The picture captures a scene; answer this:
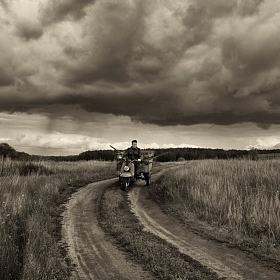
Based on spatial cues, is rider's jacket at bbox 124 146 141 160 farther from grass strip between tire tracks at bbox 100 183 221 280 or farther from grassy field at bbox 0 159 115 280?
grass strip between tire tracks at bbox 100 183 221 280

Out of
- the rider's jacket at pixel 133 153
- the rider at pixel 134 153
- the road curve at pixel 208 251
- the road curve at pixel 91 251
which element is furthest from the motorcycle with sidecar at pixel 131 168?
the road curve at pixel 208 251

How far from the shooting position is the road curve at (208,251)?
6289mm

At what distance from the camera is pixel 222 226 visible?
9.97 m

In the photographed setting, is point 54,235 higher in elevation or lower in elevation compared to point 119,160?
lower

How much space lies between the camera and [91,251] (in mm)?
7445

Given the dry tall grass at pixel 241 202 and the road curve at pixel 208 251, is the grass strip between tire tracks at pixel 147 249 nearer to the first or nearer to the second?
the road curve at pixel 208 251

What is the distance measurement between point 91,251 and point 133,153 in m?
11.2

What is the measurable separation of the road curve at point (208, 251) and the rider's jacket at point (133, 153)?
22.9 ft

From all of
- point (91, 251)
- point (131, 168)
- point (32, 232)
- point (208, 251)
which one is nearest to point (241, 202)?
point (208, 251)

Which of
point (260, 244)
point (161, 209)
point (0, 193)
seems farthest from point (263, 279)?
point (0, 193)

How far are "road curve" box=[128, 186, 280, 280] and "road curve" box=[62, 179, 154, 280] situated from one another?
1.45 m

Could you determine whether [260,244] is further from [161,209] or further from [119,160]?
[119,160]

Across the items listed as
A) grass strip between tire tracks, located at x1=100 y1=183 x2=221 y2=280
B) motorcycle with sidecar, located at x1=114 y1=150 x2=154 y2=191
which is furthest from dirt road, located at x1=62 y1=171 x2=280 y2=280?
motorcycle with sidecar, located at x1=114 y1=150 x2=154 y2=191

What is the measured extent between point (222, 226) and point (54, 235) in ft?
16.4
